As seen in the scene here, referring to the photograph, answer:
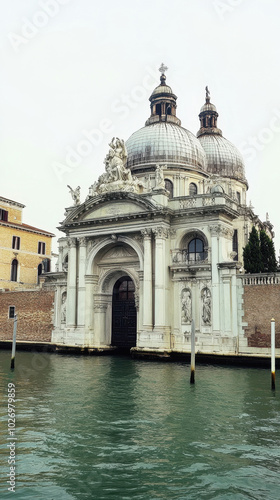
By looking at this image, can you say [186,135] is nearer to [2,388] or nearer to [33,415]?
[2,388]

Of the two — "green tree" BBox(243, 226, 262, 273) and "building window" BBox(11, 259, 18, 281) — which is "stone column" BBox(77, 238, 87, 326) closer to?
"green tree" BBox(243, 226, 262, 273)

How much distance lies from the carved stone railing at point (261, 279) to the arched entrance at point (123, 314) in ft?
26.1

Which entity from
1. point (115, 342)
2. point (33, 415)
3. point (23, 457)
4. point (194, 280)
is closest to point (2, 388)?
point (33, 415)

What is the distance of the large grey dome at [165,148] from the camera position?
3516 cm

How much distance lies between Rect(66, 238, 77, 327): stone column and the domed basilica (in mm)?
61

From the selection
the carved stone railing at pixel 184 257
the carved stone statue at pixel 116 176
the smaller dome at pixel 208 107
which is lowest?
the carved stone railing at pixel 184 257

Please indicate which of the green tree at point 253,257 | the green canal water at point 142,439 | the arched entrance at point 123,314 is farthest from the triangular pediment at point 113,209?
the green canal water at point 142,439

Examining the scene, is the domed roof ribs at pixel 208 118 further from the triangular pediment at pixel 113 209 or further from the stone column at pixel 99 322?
the stone column at pixel 99 322

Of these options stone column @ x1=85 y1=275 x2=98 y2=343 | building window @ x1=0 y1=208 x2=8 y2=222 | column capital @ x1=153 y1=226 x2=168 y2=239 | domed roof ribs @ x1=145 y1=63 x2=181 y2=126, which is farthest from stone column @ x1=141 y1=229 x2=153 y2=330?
building window @ x1=0 y1=208 x2=8 y2=222

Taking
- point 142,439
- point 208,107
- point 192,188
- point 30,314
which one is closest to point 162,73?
point 208,107

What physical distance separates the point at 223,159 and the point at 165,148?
9.21 meters

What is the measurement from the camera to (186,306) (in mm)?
26297

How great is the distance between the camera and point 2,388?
15.0 metres

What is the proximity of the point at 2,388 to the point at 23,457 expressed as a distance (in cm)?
709
